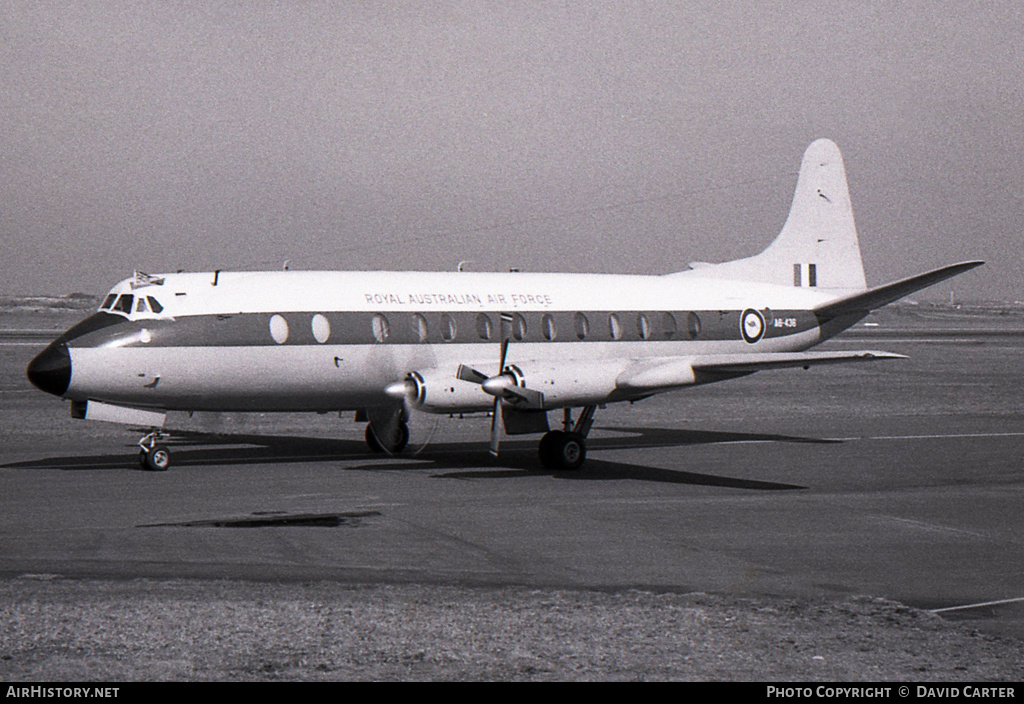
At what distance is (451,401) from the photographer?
2302cm

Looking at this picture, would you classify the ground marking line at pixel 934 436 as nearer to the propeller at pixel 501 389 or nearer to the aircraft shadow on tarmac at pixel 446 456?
the aircraft shadow on tarmac at pixel 446 456

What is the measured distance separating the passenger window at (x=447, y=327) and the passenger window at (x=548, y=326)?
237 centimetres

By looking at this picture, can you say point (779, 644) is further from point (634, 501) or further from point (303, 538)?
point (634, 501)

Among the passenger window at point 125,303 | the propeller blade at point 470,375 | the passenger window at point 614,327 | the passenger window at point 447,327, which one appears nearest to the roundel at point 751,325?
the passenger window at point 614,327

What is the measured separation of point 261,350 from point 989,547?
14533 millimetres

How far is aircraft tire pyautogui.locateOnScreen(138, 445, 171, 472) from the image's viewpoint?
78.0ft

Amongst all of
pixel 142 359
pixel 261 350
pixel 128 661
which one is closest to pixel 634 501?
pixel 261 350

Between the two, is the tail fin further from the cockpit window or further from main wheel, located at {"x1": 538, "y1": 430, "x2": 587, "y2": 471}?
the cockpit window

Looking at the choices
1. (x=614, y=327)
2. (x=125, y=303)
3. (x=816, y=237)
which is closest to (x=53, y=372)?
(x=125, y=303)

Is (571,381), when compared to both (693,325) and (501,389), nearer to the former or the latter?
(501,389)

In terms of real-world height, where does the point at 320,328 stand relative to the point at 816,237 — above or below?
below

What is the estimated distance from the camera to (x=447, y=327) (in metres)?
26.2

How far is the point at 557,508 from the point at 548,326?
864 cm

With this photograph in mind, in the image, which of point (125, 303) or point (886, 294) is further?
point (886, 294)
